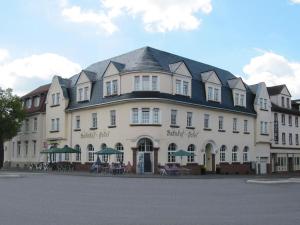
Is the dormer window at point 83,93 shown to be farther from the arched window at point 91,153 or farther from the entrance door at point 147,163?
the entrance door at point 147,163

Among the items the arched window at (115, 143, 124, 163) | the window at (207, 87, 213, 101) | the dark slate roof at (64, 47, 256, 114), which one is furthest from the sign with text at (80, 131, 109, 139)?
the window at (207, 87, 213, 101)

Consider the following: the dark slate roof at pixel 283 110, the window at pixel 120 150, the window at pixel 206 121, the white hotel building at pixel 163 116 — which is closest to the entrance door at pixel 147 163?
the white hotel building at pixel 163 116

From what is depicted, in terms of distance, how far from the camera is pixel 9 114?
57625mm

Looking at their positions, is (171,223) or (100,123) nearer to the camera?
(171,223)

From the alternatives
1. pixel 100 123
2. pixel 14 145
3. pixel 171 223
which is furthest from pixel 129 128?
pixel 171 223

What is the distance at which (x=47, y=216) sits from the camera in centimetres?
1296

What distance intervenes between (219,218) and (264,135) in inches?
1933

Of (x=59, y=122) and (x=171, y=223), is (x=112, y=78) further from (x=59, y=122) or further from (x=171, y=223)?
(x=171, y=223)

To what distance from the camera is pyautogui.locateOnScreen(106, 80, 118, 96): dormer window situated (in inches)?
1909

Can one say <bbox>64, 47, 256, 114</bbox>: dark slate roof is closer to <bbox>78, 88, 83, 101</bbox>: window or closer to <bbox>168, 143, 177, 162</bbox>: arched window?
<bbox>78, 88, 83, 101</bbox>: window

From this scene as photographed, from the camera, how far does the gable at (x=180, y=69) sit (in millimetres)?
48344

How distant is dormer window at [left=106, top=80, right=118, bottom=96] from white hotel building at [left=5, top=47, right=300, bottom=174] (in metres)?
0.11

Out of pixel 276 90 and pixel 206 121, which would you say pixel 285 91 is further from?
pixel 206 121

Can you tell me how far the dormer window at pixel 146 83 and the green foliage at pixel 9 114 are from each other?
19.9 meters
